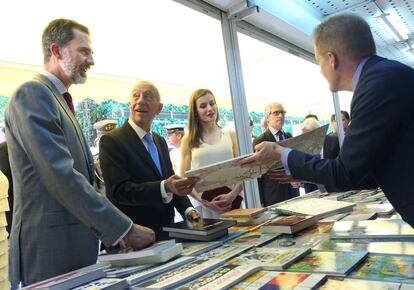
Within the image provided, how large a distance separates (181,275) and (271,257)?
273 mm

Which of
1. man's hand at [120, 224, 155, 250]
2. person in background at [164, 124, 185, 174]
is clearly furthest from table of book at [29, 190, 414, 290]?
person in background at [164, 124, 185, 174]

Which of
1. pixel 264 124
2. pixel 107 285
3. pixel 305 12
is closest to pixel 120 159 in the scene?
pixel 107 285

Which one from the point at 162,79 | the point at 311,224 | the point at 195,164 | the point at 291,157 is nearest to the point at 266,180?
the point at 195,164

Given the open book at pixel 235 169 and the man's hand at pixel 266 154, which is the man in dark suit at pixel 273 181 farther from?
the man's hand at pixel 266 154

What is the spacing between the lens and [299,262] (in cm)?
94

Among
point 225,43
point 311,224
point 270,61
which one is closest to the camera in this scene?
point 311,224

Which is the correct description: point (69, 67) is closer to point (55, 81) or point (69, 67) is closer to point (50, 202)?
point (55, 81)

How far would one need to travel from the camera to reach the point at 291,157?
1199 millimetres

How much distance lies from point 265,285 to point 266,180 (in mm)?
2253

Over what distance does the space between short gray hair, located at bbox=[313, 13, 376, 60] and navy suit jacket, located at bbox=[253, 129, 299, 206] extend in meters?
1.87

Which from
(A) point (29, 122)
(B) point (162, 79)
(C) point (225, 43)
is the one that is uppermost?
(C) point (225, 43)

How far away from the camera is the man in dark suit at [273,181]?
9.64 feet

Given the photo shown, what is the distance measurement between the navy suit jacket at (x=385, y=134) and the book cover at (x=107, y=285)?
692mm

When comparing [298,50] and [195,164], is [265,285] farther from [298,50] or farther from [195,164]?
[298,50]
